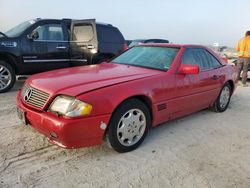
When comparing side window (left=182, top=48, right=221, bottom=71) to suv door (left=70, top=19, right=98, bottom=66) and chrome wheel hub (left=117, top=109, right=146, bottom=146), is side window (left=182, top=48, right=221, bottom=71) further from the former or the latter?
suv door (left=70, top=19, right=98, bottom=66)

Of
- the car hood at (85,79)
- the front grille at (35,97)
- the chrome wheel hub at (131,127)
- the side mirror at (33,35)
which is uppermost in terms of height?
the side mirror at (33,35)

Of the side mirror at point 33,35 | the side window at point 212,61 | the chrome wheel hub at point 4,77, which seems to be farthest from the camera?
the side mirror at point 33,35

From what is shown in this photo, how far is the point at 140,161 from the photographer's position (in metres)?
3.31

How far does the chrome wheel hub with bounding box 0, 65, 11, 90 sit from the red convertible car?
2.83 metres

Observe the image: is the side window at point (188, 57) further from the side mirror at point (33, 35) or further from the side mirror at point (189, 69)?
the side mirror at point (33, 35)

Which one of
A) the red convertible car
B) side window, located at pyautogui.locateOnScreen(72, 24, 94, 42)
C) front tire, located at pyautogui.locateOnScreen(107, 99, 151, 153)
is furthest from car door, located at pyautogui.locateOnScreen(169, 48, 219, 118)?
side window, located at pyautogui.locateOnScreen(72, 24, 94, 42)

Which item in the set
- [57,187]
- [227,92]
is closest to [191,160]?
[57,187]

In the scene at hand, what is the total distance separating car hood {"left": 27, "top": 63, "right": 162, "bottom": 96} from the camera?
316cm

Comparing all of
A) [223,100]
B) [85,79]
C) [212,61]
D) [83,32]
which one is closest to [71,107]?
[85,79]

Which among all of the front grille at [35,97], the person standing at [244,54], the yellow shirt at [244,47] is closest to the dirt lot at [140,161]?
the front grille at [35,97]

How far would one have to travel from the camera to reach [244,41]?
930cm

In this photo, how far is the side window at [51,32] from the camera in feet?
23.0

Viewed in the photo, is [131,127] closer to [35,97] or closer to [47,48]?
[35,97]

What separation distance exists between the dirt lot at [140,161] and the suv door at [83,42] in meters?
3.44
